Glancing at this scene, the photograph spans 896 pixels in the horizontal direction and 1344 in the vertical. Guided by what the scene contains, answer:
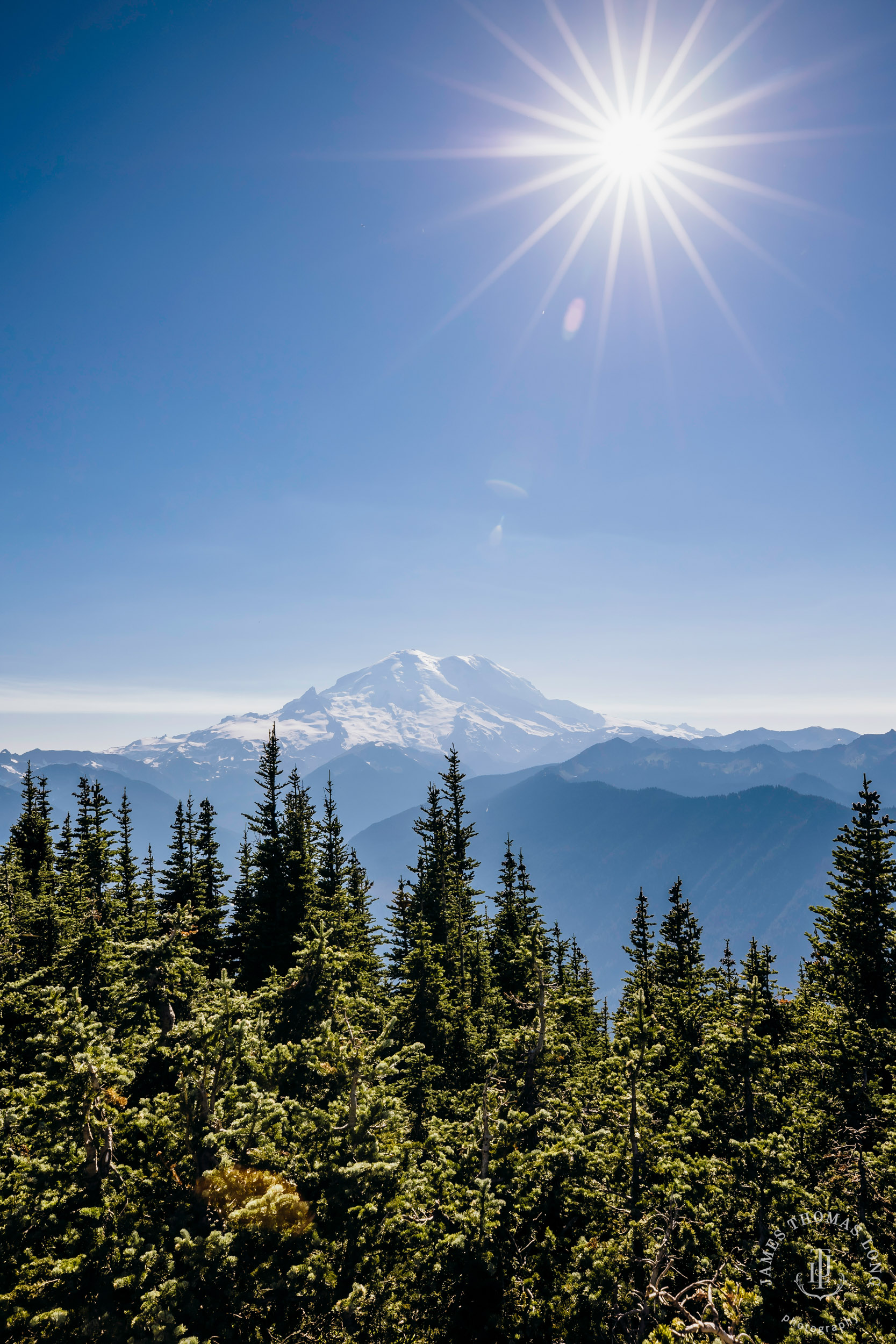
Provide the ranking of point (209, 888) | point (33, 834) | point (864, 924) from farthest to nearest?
point (33, 834), point (209, 888), point (864, 924)

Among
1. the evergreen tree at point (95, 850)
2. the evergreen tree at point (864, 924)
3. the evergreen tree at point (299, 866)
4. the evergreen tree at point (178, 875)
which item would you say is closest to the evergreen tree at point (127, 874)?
the evergreen tree at point (95, 850)

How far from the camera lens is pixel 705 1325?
31.1ft

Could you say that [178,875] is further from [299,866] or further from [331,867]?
[299,866]

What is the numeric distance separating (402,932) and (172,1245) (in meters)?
25.4

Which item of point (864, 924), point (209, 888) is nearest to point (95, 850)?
point (209, 888)

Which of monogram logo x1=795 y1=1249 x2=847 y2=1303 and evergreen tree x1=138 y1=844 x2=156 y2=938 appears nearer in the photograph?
monogram logo x1=795 y1=1249 x2=847 y2=1303

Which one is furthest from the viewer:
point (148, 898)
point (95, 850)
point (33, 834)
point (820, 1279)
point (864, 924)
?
point (33, 834)

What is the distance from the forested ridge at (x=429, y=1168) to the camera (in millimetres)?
11953

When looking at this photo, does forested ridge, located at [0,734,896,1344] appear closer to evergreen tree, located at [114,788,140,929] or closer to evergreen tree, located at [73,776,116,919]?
evergreen tree, located at [73,776,116,919]

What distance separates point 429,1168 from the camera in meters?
15.6

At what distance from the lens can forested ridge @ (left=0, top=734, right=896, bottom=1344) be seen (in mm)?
11953

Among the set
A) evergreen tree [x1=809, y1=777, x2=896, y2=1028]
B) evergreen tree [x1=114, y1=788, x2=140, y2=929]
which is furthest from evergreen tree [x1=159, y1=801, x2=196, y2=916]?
evergreen tree [x1=809, y1=777, x2=896, y2=1028]

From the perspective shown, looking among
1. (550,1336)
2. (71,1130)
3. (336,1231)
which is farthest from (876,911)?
(71,1130)

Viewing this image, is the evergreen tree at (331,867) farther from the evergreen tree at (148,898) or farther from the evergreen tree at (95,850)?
the evergreen tree at (95,850)
